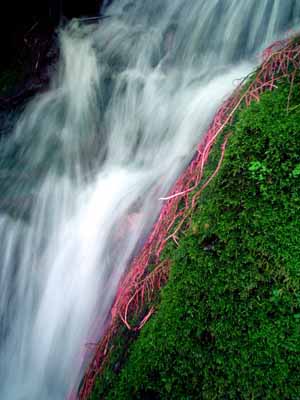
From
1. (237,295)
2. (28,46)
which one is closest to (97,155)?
(28,46)

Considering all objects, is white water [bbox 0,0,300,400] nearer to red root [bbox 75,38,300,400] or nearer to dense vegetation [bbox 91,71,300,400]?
red root [bbox 75,38,300,400]

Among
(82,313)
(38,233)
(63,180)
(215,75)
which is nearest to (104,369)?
(82,313)

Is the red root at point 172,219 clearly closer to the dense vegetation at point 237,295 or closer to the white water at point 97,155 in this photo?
the dense vegetation at point 237,295

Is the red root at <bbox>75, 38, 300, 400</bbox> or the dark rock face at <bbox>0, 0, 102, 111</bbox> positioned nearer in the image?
the red root at <bbox>75, 38, 300, 400</bbox>

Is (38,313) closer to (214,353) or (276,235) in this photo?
(214,353)

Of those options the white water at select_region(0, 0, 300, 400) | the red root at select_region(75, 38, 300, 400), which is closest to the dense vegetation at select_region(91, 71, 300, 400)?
the red root at select_region(75, 38, 300, 400)

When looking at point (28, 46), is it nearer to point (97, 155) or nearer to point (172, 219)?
point (97, 155)
